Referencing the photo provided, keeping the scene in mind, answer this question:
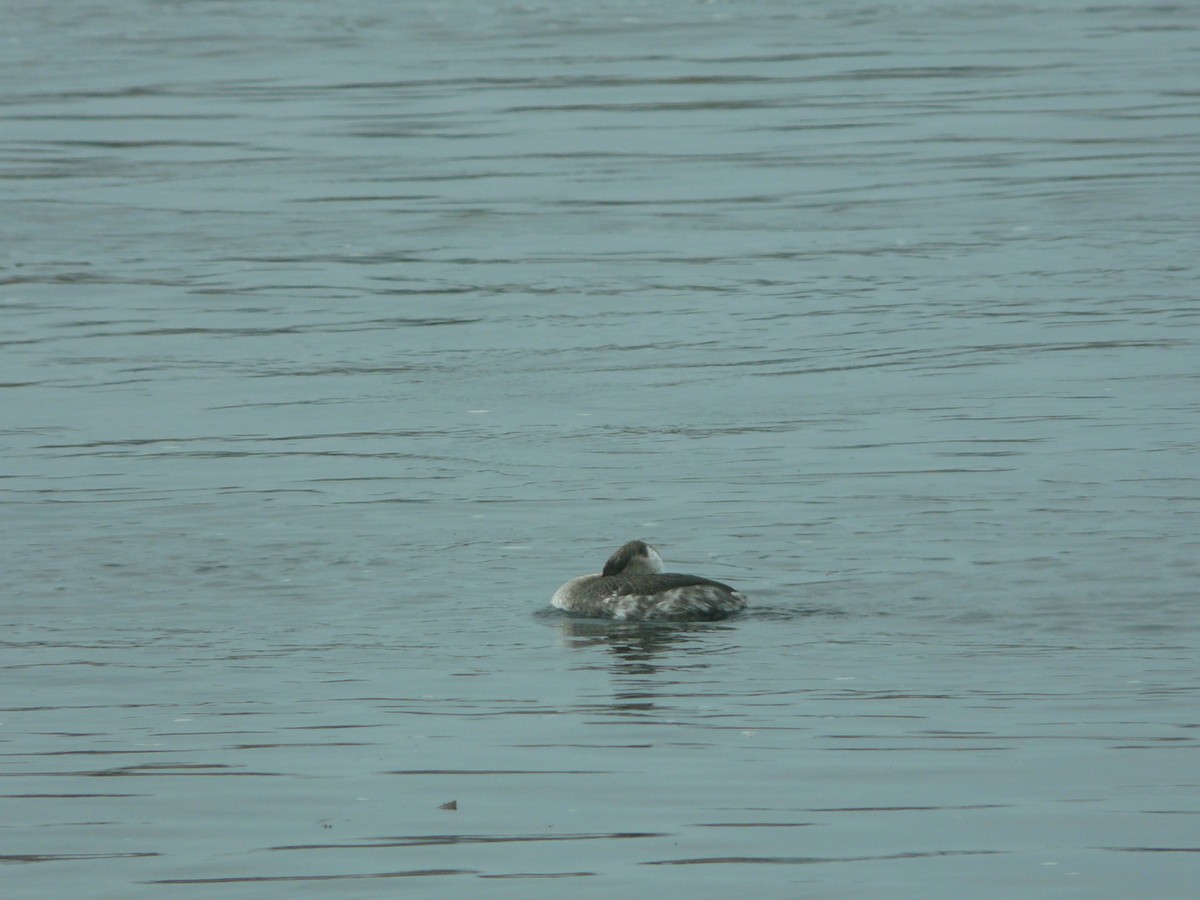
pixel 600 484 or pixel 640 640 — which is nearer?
pixel 640 640

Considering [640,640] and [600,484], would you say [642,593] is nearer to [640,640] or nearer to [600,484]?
[640,640]

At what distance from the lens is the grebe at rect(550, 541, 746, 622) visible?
34.3 feet

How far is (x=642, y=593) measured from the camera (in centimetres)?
1065

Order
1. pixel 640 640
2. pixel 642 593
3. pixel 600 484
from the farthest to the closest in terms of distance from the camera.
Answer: pixel 600 484, pixel 642 593, pixel 640 640

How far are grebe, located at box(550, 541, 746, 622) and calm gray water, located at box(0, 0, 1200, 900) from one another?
18cm

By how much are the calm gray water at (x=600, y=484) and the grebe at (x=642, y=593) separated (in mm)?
178

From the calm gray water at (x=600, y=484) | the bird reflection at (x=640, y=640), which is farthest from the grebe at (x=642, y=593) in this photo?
the calm gray water at (x=600, y=484)

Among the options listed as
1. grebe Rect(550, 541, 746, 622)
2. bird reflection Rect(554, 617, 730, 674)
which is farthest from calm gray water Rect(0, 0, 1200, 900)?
grebe Rect(550, 541, 746, 622)

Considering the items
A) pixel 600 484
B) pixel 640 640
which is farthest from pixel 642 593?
pixel 600 484

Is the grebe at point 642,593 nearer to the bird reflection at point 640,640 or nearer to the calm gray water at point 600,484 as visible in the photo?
the bird reflection at point 640,640

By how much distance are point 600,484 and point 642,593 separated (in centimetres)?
259

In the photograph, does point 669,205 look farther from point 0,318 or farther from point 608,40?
point 608,40

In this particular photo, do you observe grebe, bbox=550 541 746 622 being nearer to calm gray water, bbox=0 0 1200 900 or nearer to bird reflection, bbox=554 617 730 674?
bird reflection, bbox=554 617 730 674

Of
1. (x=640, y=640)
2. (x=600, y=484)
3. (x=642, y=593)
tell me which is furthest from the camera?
(x=600, y=484)
